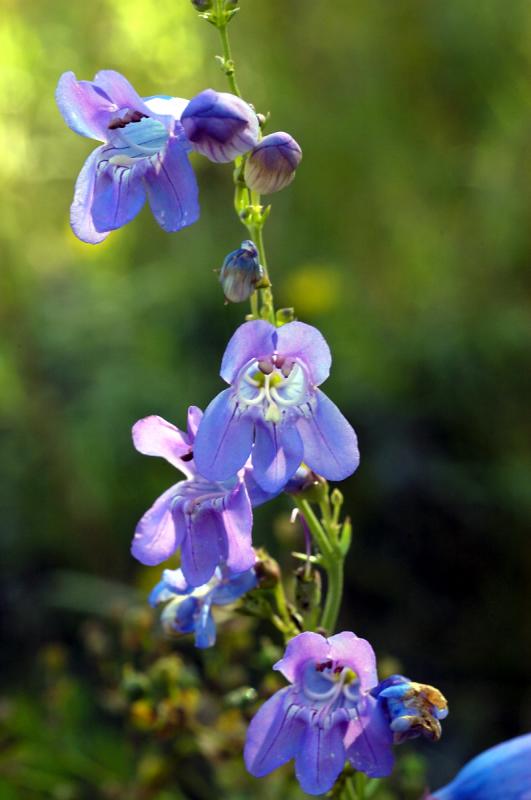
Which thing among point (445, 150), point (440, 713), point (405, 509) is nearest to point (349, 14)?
point (445, 150)

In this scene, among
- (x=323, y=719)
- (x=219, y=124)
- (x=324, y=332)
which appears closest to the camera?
(x=219, y=124)

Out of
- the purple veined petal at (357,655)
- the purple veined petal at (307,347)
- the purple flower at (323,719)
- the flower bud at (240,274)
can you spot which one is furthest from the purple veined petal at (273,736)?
the flower bud at (240,274)

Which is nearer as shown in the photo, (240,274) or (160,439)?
(240,274)

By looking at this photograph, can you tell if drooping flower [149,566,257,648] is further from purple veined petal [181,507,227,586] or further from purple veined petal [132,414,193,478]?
purple veined petal [132,414,193,478]

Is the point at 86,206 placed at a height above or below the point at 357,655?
above

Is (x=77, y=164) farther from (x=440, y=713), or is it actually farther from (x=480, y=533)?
(x=440, y=713)

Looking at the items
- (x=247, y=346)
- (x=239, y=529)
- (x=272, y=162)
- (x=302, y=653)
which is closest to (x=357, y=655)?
(x=302, y=653)

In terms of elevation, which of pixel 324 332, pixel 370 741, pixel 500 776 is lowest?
pixel 500 776

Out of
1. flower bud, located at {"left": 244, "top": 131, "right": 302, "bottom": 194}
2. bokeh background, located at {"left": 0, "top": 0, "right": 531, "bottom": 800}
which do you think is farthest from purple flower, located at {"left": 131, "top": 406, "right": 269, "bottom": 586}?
bokeh background, located at {"left": 0, "top": 0, "right": 531, "bottom": 800}

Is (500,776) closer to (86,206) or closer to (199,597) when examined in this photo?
(199,597)
